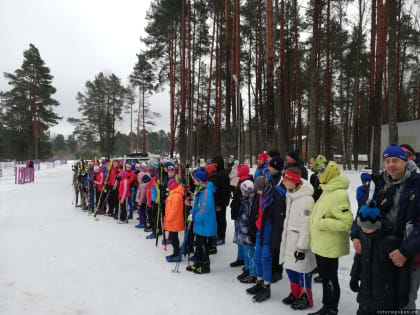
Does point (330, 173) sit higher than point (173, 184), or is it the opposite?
point (330, 173)

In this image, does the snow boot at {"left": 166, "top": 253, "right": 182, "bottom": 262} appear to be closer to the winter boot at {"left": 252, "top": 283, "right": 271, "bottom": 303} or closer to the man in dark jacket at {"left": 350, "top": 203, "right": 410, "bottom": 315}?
the winter boot at {"left": 252, "top": 283, "right": 271, "bottom": 303}

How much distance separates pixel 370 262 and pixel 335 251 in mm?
548

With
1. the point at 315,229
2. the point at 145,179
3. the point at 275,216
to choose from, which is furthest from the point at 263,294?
the point at 145,179

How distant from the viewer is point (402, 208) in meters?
2.45

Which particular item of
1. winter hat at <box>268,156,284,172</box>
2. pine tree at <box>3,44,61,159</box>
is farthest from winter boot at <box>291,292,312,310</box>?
pine tree at <box>3,44,61,159</box>

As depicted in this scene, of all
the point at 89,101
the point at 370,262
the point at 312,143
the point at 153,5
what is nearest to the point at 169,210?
the point at 370,262

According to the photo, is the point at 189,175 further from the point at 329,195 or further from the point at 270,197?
the point at 329,195

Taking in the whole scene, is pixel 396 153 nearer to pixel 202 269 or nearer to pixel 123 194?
pixel 202 269

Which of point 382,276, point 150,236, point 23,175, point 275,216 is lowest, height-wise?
point 150,236

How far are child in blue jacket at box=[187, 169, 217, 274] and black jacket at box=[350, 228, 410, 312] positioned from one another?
2.56 m

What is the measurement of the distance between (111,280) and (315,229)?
3.33 meters

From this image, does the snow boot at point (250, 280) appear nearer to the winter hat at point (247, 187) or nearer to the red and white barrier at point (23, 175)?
the winter hat at point (247, 187)

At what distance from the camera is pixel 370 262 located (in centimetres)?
257

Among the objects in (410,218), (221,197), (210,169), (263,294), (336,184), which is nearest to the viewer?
(410,218)
